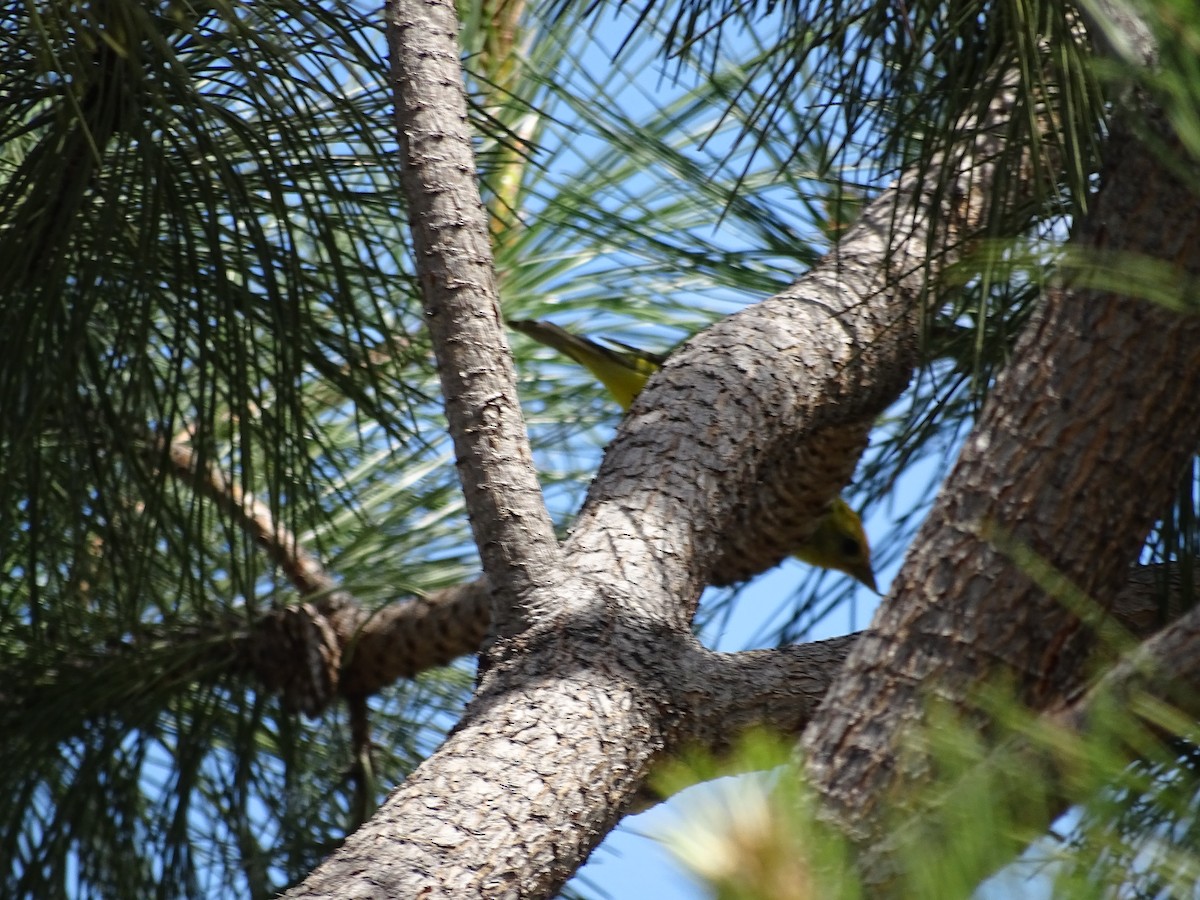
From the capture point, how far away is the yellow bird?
2.05 meters

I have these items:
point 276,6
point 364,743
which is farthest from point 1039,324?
point 364,743

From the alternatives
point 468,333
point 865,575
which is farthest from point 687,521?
point 865,575

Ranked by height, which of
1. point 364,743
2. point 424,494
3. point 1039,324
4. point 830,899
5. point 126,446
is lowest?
point 830,899

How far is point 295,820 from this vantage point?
6.00 feet

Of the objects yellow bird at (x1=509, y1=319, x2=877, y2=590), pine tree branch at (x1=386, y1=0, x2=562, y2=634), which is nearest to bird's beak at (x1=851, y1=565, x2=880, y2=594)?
yellow bird at (x1=509, y1=319, x2=877, y2=590)

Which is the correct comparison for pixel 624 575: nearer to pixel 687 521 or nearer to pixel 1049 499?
pixel 687 521

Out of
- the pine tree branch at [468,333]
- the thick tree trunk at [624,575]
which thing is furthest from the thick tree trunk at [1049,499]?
the pine tree branch at [468,333]

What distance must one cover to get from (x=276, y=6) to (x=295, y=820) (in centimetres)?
111

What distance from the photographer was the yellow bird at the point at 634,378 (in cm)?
205

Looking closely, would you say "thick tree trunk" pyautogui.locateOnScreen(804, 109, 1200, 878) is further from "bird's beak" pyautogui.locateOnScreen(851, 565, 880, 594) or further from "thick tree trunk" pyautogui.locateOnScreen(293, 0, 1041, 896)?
"bird's beak" pyautogui.locateOnScreen(851, 565, 880, 594)

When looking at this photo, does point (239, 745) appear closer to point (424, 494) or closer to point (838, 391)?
point (424, 494)

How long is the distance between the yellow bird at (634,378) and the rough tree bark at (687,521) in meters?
0.63

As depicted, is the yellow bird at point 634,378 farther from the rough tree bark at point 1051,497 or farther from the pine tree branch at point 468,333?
the rough tree bark at point 1051,497

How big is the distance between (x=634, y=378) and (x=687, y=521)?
3.27 ft
